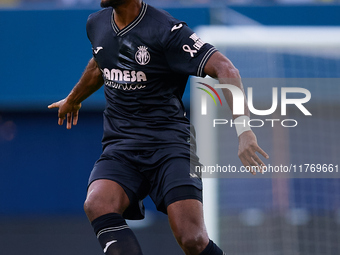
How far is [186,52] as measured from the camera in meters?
3.45

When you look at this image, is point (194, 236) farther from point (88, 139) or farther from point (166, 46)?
point (88, 139)

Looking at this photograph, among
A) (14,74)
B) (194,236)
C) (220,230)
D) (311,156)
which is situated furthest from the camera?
(14,74)

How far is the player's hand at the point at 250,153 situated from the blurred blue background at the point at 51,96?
21.2 feet

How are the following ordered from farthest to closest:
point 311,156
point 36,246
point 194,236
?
point 36,246 < point 311,156 < point 194,236

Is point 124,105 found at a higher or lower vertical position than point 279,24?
higher

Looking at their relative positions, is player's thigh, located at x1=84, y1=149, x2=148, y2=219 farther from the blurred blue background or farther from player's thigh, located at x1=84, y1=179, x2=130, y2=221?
the blurred blue background

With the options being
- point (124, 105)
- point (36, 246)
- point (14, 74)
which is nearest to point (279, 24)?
point (14, 74)

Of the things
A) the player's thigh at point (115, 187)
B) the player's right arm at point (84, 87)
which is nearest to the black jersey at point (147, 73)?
the player's thigh at point (115, 187)

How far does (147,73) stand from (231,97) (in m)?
0.60

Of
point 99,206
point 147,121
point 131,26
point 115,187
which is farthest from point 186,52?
point 99,206

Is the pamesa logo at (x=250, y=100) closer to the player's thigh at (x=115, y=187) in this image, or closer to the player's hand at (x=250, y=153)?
the player's hand at (x=250, y=153)

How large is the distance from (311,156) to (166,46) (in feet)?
8.30

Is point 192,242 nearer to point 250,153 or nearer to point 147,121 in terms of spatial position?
point 250,153

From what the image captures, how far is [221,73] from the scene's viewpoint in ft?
11.0
